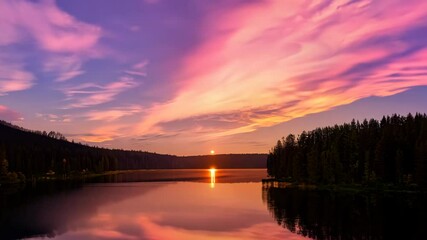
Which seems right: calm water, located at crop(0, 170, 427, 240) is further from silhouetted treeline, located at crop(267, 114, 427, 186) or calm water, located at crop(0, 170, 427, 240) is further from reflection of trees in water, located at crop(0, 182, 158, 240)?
silhouetted treeline, located at crop(267, 114, 427, 186)

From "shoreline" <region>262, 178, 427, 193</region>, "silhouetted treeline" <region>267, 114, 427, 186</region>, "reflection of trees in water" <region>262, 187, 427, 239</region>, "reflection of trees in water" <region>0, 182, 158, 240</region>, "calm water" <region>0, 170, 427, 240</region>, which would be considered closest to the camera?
"calm water" <region>0, 170, 427, 240</region>

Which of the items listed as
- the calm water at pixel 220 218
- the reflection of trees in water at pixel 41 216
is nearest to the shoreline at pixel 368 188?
the calm water at pixel 220 218

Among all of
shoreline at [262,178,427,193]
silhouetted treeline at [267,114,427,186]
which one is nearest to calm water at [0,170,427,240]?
shoreline at [262,178,427,193]

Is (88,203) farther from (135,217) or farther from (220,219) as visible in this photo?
(220,219)

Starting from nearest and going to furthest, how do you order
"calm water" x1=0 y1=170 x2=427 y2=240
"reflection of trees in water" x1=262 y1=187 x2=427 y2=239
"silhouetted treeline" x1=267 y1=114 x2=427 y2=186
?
"calm water" x1=0 y1=170 x2=427 y2=240
"reflection of trees in water" x1=262 y1=187 x2=427 y2=239
"silhouetted treeline" x1=267 y1=114 x2=427 y2=186

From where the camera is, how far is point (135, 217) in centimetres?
8931

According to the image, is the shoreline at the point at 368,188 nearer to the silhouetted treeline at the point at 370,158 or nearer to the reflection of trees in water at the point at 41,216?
the silhouetted treeline at the point at 370,158

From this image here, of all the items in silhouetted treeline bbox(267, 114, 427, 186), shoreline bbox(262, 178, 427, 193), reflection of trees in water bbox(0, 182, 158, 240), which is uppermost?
silhouetted treeline bbox(267, 114, 427, 186)

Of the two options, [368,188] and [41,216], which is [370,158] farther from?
[41,216]

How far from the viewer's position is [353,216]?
3433 inches

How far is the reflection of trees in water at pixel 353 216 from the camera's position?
6894 centimetres

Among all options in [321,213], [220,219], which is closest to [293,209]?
[321,213]

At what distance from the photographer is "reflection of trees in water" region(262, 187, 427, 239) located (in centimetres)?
6894

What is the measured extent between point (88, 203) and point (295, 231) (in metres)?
67.0
